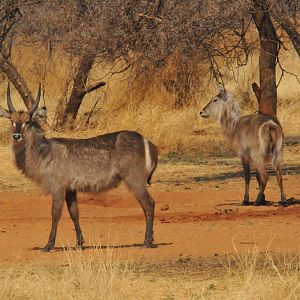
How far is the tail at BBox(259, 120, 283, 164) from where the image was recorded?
13828 mm

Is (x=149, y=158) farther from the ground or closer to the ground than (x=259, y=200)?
farther from the ground

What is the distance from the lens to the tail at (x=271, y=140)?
13828 millimetres

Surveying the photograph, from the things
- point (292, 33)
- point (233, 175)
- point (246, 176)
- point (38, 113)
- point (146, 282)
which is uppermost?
point (292, 33)

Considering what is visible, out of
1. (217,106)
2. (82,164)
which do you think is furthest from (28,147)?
(217,106)

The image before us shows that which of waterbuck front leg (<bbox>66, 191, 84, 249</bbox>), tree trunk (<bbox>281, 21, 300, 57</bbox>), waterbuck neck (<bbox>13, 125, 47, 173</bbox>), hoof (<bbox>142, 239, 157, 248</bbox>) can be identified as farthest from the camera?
tree trunk (<bbox>281, 21, 300, 57</bbox>)

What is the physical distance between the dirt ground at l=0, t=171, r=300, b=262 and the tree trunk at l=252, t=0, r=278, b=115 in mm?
1288

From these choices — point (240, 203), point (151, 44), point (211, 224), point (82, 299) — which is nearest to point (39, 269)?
point (82, 299)

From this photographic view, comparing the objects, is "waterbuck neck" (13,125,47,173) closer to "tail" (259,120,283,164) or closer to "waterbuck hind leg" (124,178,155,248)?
"waterbuck hind leg" (124,178,155,248)

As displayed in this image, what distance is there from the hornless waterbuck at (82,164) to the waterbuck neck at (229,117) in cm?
414

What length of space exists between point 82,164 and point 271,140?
12.6ft

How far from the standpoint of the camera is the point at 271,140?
13.9 m

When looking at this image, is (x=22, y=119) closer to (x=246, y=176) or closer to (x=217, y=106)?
(x=246, y=176)

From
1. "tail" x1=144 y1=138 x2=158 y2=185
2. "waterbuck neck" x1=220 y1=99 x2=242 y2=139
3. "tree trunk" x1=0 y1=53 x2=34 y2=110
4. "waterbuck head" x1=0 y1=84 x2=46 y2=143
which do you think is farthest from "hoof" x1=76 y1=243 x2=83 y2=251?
"tree trunk" x1=0 y1=53 x2=34 y2=110

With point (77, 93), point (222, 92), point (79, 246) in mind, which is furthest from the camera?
point (77, 93)
